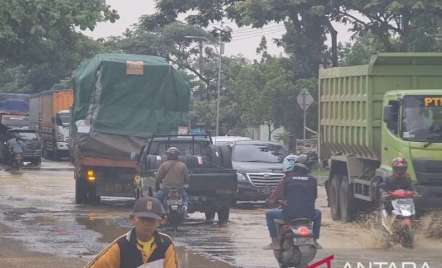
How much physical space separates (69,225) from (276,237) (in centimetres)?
706

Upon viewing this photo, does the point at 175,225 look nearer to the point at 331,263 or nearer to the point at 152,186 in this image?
the point at 152,186

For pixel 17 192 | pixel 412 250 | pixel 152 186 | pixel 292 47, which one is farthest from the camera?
pixel 292 47

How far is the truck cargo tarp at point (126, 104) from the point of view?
23.3m

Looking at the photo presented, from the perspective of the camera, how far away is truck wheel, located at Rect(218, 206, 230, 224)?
19639 mm

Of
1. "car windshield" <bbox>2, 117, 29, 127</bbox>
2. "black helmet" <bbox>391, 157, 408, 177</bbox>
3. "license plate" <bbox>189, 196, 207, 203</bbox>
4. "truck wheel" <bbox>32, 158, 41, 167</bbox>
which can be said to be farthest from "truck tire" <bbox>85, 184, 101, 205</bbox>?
"car windshield" <bbox>2, 117, 29, 127</bbox>

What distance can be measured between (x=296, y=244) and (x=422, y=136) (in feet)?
18.3

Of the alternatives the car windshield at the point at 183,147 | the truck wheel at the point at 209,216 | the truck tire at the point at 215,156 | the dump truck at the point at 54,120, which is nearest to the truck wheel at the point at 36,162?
the dump truck at the point at 54,120

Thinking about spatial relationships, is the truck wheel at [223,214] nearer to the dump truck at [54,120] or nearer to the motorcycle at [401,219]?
the motorcycle at [401,219]

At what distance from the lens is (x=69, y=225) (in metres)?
19.5

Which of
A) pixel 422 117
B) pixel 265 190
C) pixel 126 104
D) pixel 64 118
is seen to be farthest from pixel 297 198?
pixel 64 118

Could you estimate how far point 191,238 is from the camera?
1742 cm

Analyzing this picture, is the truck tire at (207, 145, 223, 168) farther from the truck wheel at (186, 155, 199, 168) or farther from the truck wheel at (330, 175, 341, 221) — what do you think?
the truck wheel at (330, 175, 341, 221)

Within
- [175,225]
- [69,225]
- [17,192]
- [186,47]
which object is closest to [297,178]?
[175,225]

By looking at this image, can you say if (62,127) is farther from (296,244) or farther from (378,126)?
(296,244)
